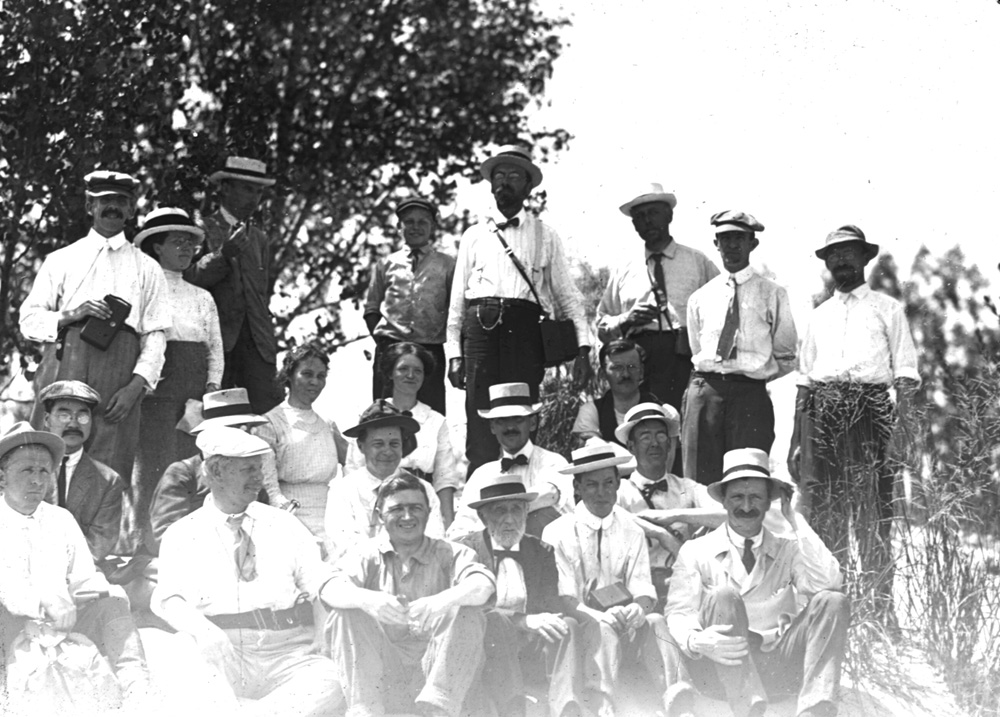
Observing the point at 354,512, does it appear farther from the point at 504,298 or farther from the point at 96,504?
the point at 504,298

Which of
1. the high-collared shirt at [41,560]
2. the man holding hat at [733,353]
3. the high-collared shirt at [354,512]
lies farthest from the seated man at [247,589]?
the man holding hat at [733,353]

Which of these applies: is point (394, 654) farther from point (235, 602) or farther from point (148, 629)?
point (148, 629)

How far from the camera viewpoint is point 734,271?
7391 millimetres

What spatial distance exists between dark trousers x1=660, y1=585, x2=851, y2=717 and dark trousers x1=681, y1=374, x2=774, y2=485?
129cm

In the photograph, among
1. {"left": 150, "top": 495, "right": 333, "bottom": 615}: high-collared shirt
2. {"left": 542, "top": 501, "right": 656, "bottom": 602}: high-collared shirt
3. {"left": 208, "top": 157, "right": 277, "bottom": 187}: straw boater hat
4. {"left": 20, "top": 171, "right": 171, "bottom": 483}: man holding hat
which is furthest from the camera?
{"left": 208, "top": 157, "right": 277, "bottom": 187}: straw boater hat

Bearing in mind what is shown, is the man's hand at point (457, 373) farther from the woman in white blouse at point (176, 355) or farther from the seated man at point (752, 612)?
the seated man at point (752, 612)

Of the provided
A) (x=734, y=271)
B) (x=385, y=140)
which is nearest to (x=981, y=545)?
(x=734, y=271)

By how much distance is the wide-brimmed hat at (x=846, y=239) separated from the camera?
714 cm

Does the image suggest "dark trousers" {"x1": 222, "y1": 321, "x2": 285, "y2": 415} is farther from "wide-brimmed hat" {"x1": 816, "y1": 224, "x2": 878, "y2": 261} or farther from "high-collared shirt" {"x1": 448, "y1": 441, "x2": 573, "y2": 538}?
"wide-brimmed hat" {"x1": 816, "y1": 224, "x2": 878, "y2": 261}

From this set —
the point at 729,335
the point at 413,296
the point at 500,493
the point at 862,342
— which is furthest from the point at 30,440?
the point at 862,342

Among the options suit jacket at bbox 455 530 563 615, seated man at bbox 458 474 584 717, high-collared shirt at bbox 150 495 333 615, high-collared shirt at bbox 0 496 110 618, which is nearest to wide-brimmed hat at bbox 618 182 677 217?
seated man at bbox 458 474 584 717

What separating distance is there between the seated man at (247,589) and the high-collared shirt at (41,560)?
344mm

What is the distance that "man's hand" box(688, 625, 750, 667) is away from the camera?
5.86m

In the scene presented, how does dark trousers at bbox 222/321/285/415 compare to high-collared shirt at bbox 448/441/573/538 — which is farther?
dark trousers at bbox 222/321/285/415
